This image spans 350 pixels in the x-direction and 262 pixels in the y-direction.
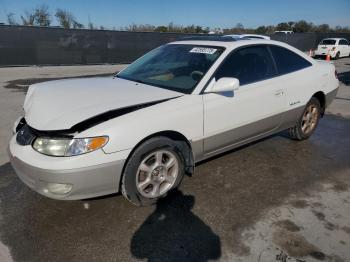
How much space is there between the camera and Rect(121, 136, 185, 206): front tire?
297 cm

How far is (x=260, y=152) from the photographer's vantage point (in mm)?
4711

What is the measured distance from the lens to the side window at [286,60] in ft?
14.3

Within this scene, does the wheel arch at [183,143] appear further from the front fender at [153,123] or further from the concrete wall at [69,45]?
the concrete wall at [69,45]

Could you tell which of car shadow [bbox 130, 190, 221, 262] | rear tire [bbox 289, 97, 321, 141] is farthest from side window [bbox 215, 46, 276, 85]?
car shadow [bbox 130, 190, 221, 262]

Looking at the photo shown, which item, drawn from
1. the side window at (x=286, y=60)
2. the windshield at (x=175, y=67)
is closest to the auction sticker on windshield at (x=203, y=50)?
the windshield at (x=175, y=67)

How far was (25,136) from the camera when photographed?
299cm

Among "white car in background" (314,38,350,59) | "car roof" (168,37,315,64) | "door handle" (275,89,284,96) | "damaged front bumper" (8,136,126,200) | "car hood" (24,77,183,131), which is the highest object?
"car roof" (168,37,315,64)

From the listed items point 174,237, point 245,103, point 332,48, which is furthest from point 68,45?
point 332,48

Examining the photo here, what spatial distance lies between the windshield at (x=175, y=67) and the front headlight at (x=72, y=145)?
3.74ft

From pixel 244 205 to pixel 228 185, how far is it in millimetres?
454

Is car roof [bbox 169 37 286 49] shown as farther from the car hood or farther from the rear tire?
the rear tire

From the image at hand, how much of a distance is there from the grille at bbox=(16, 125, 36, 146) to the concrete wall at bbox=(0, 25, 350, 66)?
1085 centimetres

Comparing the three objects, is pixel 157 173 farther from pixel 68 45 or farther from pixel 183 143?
pixel 68 45

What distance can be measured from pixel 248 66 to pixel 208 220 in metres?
1.98
